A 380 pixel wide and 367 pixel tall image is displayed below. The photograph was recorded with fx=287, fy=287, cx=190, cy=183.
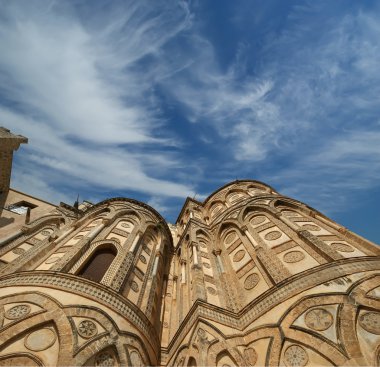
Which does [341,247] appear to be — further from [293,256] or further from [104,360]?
[104,360]

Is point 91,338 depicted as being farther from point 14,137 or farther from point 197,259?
point 14,137

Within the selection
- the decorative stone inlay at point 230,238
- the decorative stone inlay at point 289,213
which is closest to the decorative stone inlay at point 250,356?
the decorative stone inlay at point 230,238

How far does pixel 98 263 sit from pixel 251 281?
6.58 meters

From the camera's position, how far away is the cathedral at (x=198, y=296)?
7754 millimetres

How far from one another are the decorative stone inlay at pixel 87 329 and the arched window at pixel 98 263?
2846 mm

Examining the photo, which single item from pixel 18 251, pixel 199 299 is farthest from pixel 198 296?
pixel 18 251

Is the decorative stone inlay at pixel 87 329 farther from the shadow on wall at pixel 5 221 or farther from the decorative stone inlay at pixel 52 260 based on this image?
the shadow on wall at pixel 5 221

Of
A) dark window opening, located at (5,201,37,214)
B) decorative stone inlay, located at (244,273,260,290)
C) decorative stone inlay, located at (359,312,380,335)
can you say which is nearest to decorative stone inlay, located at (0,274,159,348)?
decorative stone inlay, located at (244,273,260,290)

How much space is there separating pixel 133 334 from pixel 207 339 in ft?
7.72

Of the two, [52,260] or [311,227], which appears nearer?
[52,260]

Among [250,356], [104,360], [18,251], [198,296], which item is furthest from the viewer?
[18,251]

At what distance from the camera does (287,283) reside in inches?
392

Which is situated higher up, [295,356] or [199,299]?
[199,299]

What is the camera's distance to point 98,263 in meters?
12.4
